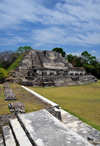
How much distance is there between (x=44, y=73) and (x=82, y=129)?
34.0ft

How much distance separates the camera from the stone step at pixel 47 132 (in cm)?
193

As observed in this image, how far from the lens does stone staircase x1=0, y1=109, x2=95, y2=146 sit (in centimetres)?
195

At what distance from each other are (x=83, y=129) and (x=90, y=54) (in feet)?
98.0

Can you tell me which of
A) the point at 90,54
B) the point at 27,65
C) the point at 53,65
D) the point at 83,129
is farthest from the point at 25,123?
the point at 90,54

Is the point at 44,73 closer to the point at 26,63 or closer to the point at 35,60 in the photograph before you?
the point at 26,63

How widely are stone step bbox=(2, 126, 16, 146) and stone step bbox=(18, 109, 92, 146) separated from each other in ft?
1.13

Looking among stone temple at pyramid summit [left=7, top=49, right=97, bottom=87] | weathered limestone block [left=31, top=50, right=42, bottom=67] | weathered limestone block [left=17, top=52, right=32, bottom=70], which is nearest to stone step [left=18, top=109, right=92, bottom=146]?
stone temple at pyramid summit [left=7, top=49, right=97, bottom=87]

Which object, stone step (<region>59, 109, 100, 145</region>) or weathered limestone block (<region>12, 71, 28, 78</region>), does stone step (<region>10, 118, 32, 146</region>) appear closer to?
stone step (<region>59, 109, 100, 145</region>)

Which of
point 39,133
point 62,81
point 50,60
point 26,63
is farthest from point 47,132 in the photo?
point 50,60

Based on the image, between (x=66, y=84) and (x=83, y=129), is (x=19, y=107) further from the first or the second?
(x=66, y=84)

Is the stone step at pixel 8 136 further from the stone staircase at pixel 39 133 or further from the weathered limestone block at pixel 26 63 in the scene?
the weathered limestone block at pixel 26 63

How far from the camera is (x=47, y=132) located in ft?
7.41

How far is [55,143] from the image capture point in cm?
190

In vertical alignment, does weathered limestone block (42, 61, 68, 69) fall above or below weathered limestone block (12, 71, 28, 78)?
above
